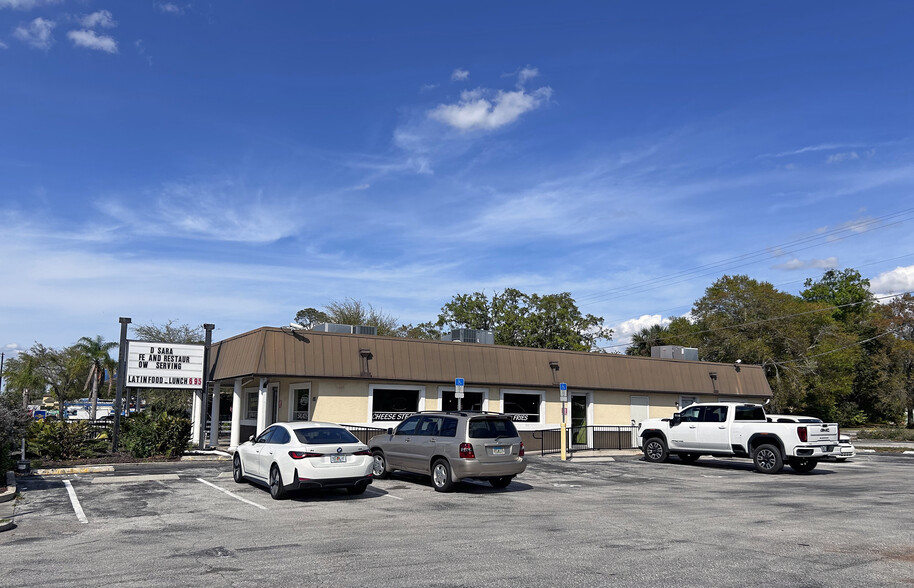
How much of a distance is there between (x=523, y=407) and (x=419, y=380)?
206 inches

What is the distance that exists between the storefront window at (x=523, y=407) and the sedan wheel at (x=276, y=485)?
14.6 metres

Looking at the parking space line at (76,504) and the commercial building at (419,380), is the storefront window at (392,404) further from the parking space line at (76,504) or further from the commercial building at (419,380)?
the parking space line at (76,504)

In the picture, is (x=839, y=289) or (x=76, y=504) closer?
(x=76, y=504)

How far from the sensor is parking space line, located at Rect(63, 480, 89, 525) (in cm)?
1153

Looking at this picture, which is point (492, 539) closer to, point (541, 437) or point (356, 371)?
point (356, 371)

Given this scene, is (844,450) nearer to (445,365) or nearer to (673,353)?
(673,353)

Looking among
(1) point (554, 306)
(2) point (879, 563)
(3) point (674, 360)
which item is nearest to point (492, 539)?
(2) point (879, 563)

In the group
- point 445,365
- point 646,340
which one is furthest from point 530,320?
point 445,365

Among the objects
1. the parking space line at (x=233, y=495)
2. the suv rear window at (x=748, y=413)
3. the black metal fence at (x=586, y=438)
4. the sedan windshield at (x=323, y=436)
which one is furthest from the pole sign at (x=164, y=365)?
the suv rear window at (x=748, y=413)

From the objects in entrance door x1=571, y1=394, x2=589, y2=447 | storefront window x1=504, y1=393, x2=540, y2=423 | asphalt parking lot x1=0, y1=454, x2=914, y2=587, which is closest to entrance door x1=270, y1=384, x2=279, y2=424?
asphalt parking lot x1=0, y1=454, x2=914, y2=587

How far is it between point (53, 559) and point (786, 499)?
13.5 m

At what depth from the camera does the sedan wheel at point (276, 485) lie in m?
13.6

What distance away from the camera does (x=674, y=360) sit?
3219cm

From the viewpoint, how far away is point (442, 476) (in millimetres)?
15445
